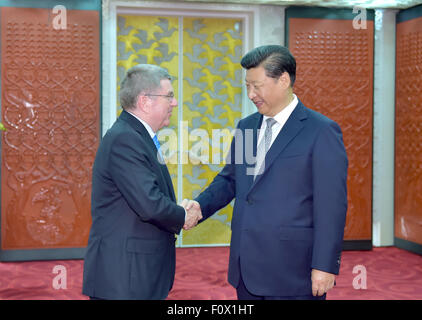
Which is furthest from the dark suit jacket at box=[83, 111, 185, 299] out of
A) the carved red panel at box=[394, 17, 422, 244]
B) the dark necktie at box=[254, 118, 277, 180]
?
the carved red panel at box=[394, 17, 422, 244]

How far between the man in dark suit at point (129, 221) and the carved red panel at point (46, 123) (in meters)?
3.61

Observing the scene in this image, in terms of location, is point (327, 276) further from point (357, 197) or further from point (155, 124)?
point (357, 197)

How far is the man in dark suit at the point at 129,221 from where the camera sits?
2.02 meters

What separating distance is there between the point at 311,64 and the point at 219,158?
64.1 inches

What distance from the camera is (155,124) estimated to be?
7.46 ft

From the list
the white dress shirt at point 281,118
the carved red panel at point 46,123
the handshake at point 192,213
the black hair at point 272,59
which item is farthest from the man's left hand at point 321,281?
the carved red panel at point 46,123

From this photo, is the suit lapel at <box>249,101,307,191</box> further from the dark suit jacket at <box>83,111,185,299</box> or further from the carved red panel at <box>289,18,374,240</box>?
the carved red panel at <box>289,18,374,240</box>

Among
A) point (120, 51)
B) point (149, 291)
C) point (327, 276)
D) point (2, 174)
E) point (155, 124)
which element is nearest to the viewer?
point (327, 276)

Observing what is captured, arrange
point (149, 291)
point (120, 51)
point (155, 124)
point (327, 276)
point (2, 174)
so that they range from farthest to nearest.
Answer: point (120, 51)
point (2, 174)
point (155, 124)
point (149, 291)
point (327, 276)

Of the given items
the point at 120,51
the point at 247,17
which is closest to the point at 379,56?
the point at 247,17

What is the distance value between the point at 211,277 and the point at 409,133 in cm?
310
